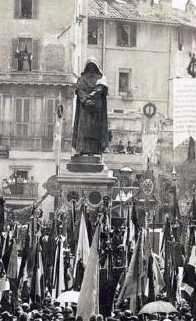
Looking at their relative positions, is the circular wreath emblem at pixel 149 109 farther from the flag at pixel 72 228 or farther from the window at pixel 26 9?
the flag at pixel 72 228

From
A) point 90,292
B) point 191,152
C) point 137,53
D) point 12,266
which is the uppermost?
point 137,53

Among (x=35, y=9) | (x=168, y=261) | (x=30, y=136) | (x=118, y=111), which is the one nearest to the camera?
(x=168, y=261)

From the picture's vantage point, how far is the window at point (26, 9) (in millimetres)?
56812

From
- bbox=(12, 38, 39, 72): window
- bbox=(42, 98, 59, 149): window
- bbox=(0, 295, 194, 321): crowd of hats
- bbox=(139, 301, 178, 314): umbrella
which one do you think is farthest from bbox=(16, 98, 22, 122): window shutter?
bbox=(139, 301, 178, 314): umbrella

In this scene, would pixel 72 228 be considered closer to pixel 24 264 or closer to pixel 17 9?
pixel 24 264

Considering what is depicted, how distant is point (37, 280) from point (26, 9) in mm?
35649

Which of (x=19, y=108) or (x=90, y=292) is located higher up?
(x=19, y=108)

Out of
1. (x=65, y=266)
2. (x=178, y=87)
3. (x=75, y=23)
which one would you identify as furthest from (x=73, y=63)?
(x=65, y=266)

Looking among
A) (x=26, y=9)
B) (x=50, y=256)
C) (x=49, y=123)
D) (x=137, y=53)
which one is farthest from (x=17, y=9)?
(x=50, y=256)

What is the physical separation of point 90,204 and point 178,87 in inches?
918

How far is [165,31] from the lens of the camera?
6919 centimetres

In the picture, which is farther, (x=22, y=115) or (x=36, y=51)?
(x=36, y=51)

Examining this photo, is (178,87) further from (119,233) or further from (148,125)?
(119,233)

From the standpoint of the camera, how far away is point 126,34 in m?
68.9
